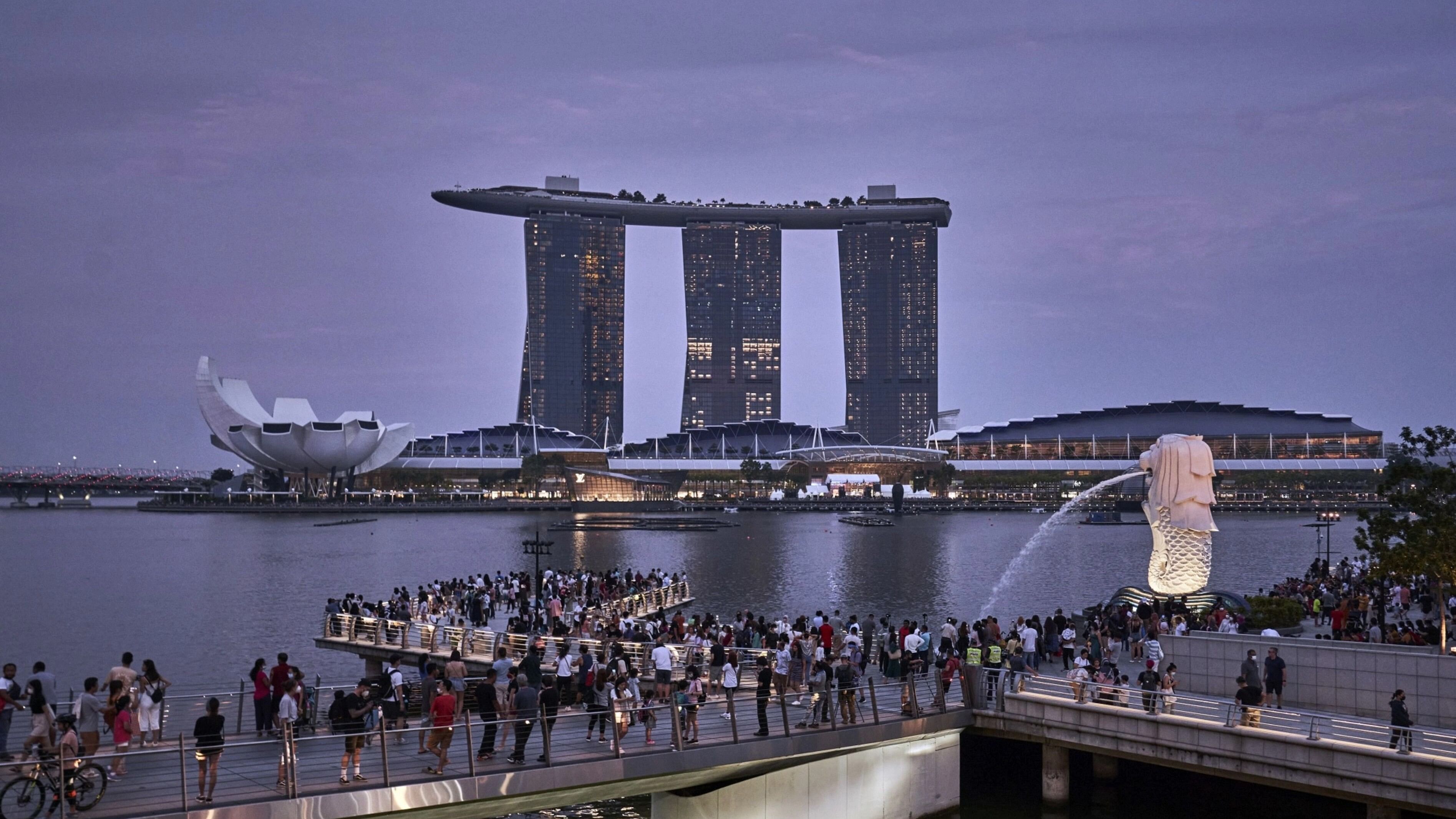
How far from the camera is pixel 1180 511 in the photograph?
24.1 meters

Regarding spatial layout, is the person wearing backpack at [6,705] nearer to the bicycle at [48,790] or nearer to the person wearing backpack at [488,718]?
the bicycle at [48,790]

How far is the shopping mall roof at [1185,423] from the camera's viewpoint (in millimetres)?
146625

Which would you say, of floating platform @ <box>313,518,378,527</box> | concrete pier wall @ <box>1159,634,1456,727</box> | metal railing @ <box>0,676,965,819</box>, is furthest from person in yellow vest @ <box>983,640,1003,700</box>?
floating platform @ <box>313,518,378,527</box>

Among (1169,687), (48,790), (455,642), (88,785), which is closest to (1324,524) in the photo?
(1169,687)

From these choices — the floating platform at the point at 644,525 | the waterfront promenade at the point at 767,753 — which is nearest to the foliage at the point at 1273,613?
the waterfront promenade at the point at 767,753

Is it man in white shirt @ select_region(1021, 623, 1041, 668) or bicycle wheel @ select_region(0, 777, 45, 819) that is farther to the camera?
man in white shirt @ select_region(1021, 623, 1041, 668)

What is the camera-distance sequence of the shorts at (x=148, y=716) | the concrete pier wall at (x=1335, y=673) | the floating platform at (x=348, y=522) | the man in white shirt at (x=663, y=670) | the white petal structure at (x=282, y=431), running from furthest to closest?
the white petal structure at (x=282, y=431), the floating platform at (x=348, y=522), the man in white shirt at (x=663, y=670), the concrete pier wall at (x=1335, y=673), the shorts at (x=148, y=716)

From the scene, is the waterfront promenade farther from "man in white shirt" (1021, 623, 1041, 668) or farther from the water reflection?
the water reflection

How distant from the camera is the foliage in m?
22.8

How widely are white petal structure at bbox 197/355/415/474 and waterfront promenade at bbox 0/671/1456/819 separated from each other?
10921 cm

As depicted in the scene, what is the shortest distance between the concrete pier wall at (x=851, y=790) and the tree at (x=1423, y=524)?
9172 millimetres

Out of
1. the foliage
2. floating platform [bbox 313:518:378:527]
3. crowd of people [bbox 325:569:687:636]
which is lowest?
floating platform [bbox 313:518:378:527]

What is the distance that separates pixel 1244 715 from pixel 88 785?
1140 centimetres

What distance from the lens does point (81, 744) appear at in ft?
34.8
